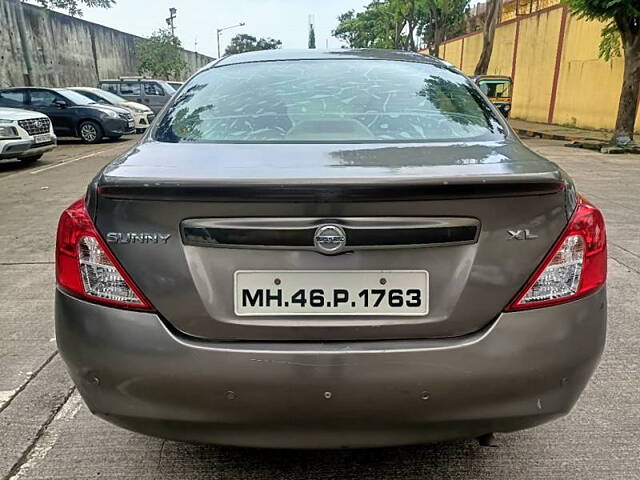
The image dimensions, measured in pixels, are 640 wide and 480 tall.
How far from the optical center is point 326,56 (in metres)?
2.90

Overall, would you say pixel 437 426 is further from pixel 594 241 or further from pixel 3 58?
pixel 3 58

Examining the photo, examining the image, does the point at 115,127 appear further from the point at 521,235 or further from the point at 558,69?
the point at 558,69

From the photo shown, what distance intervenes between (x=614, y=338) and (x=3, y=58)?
21.1 m

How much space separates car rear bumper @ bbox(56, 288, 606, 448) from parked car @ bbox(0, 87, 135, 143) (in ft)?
45.0

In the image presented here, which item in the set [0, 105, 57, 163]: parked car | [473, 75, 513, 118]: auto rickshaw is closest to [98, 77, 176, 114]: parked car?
[0, 105, 57, 163]: parked car

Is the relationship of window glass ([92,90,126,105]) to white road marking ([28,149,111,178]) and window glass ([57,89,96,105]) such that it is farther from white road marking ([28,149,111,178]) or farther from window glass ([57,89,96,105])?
white road marking ([28,149,111,178])

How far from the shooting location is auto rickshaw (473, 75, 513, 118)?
2075cm

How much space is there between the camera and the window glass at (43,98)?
14070 millimetres

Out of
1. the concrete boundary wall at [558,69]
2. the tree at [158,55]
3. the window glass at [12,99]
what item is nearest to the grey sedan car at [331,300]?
the window glass at [12,99]

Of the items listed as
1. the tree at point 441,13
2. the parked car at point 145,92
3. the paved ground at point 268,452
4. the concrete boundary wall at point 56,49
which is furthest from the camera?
the tree at point 441,13

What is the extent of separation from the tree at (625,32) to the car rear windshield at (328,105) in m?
10.2

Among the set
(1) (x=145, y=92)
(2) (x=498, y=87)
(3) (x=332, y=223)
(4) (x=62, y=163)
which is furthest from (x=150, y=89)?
(3) (x=332, y=223)

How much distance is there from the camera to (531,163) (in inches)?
68.6

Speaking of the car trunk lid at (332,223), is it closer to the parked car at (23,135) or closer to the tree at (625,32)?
the parked car at (23,135)
